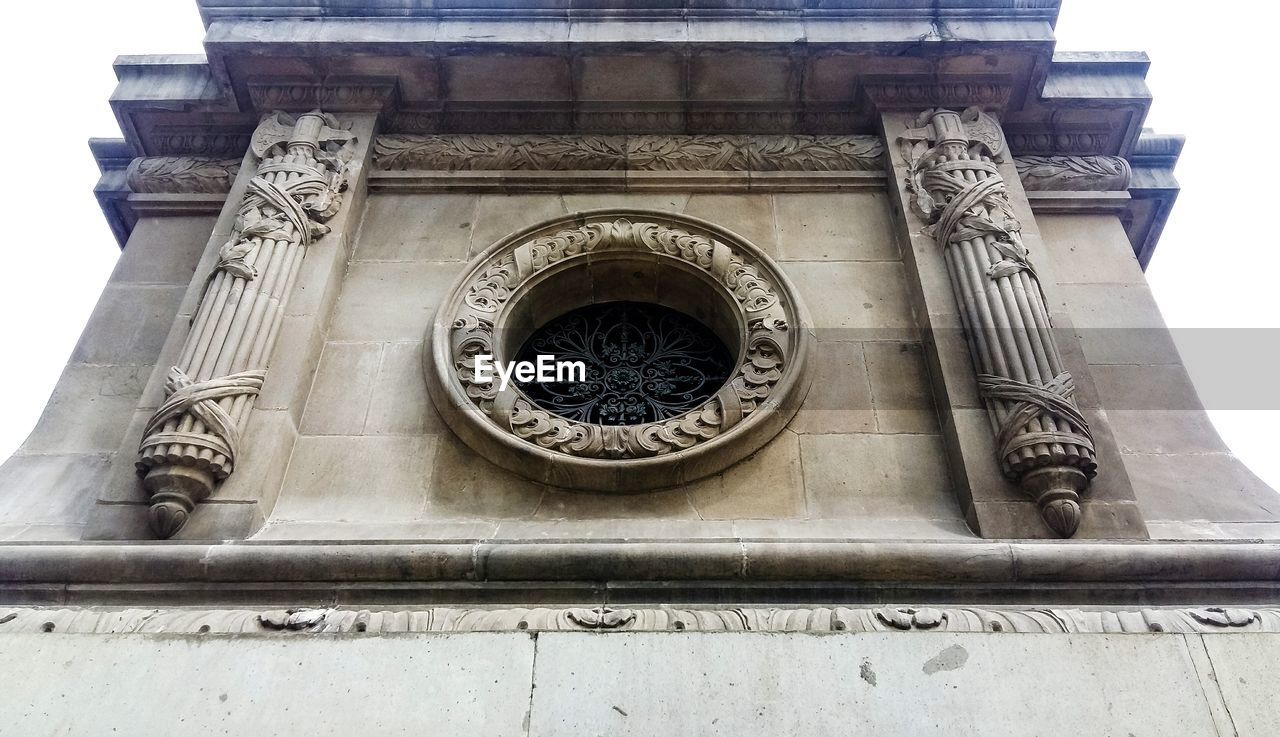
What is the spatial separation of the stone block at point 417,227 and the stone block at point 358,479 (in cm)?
203

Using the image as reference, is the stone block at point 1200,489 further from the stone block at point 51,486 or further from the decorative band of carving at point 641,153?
the stone block at point 51,486

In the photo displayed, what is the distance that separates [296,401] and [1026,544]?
5002 mm

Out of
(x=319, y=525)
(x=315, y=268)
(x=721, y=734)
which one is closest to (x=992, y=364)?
(x=721, y=734)

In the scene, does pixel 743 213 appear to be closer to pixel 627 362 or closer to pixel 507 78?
pixel 627 362

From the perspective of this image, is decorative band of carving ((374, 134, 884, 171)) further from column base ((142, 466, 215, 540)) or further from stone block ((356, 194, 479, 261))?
column base ((142, 466, 215, 540))

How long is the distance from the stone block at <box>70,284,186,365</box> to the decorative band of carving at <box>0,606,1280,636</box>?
300 centimetres

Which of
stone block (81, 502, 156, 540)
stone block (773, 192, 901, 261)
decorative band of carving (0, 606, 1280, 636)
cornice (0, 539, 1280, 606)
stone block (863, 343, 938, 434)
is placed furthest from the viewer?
stone block (773, 192, 901, 261)

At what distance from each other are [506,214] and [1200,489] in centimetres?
604

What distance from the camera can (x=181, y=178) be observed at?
27.8 ft

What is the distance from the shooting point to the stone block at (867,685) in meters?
4.12

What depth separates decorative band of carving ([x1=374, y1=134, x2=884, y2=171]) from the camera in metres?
8.11

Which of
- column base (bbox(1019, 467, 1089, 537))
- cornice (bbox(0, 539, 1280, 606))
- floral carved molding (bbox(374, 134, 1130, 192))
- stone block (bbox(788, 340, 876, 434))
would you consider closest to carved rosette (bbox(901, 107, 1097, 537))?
column base (bbox(1019, 467, 1089, 537))

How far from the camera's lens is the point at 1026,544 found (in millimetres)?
4891

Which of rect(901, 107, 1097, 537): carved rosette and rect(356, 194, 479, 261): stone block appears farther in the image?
rect(356, 194, 479, 261): stone block
